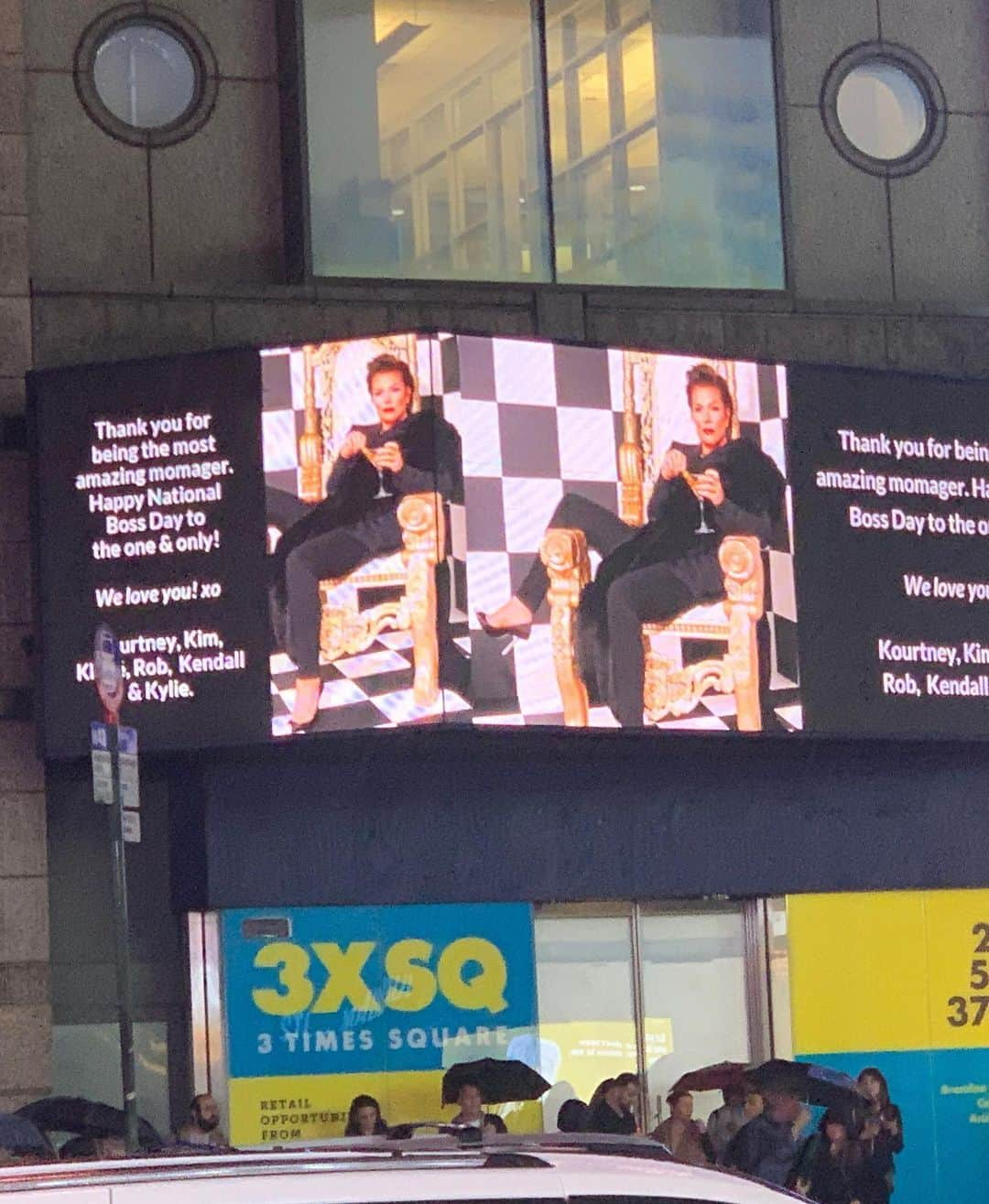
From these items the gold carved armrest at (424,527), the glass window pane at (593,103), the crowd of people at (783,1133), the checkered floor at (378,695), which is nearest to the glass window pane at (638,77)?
the glass window pane at (593,103)

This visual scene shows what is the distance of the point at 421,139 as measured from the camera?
2011 centimetres

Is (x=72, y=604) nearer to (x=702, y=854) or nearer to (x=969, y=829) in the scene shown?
(x=702, y=854)

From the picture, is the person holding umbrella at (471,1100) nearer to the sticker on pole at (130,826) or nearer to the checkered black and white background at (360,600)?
the checkered black and white background at (360,600)

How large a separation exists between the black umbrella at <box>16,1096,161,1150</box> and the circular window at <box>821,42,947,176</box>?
1009 cm

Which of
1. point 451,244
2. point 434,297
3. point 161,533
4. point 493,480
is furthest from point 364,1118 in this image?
point 451,244

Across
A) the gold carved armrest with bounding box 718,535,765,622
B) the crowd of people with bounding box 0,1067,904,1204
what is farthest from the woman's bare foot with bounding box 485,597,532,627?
the crowd of people with bounding box 0,1067,904,1204

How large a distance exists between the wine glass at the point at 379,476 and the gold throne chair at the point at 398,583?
0.15m

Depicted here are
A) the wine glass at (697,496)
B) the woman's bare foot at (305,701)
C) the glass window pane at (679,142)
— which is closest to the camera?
the woman's bare foot at (305,701)

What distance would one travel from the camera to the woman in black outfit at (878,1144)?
58.6ft

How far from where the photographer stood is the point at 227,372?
1808 centimetres

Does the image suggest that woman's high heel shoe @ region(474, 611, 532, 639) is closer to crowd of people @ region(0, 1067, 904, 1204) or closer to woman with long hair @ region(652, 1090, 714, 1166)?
crowd of people @ region(0, 1067, 904, 1204)

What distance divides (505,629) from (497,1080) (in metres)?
3.22

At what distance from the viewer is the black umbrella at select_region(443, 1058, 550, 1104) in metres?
18.0

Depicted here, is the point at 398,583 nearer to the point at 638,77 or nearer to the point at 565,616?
the point at 565,616
